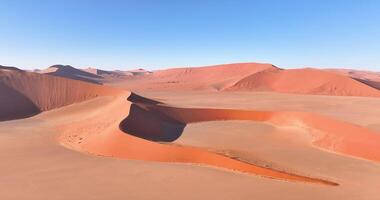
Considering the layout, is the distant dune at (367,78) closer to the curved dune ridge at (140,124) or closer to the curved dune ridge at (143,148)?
the curved dune ridge at (140,124)

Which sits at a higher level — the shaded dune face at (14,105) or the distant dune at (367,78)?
the distant dune at (367,78)

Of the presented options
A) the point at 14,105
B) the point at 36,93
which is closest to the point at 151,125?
the point at 14,105

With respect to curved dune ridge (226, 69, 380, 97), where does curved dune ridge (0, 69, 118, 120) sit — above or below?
below

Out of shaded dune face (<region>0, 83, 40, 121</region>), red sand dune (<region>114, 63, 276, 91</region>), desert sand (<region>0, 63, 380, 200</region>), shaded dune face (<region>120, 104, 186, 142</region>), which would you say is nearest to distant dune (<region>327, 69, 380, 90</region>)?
red sand dune (<region>114, 63, 276, 91</region>)

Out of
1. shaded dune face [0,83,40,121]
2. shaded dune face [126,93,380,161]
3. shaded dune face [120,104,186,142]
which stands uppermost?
shaded dune face [126,93,380,161]

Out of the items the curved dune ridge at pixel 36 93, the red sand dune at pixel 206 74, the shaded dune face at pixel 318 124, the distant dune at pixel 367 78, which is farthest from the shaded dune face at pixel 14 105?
the distant dune at pixel 367 78

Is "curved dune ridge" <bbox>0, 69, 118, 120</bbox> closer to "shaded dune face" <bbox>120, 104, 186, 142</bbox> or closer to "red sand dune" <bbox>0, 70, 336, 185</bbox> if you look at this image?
"red sand dune" <bbox>0, 70, 336, 185</bbox>
